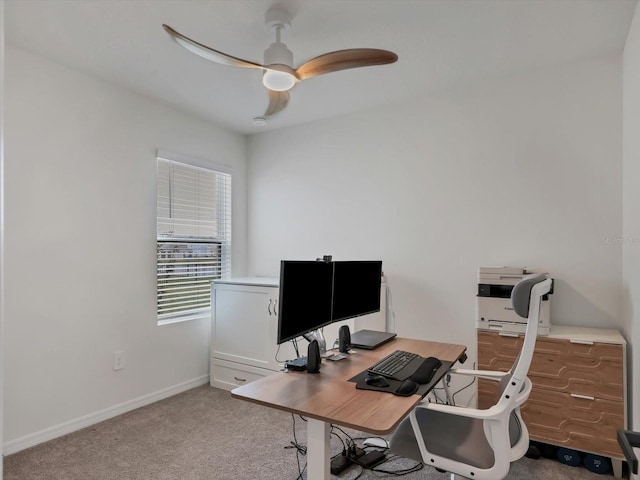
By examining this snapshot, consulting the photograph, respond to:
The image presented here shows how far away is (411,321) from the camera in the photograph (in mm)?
3340

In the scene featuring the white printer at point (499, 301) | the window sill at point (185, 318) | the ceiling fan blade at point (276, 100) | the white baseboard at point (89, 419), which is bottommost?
the white baseboard at point (89, 419)

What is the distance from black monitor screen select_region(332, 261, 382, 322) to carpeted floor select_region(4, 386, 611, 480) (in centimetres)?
99

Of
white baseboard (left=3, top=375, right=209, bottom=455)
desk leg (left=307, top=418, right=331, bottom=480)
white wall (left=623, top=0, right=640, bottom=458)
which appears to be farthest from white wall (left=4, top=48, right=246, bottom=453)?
white wall (left=623, top=0, right=640, bottom=458)

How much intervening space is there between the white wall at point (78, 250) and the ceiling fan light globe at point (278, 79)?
1673mm

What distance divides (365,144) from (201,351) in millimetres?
2618

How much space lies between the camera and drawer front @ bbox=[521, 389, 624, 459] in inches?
90.4

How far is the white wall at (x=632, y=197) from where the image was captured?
2.16 m

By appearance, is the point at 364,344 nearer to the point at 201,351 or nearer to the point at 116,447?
the point at 116,447

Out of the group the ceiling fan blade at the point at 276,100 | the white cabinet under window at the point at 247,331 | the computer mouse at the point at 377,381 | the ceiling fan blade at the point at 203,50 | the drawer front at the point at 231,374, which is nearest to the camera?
the computer mouse at the point at 377,381

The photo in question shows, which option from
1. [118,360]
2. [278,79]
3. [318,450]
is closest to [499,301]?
[318,450]

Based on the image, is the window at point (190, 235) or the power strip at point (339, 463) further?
the window at point (190, 235)

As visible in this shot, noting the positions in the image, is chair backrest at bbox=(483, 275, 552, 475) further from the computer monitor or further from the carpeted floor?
the carpeted floor

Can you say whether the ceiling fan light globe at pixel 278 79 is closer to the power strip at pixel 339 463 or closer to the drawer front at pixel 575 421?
the power strip at pixel 339 463

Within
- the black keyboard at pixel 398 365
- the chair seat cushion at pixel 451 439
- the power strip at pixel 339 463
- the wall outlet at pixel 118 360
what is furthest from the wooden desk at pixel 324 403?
the wall outlet at pixel 118 360
